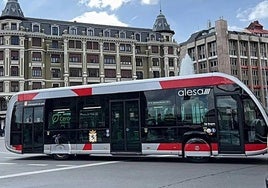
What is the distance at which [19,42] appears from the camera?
196ft

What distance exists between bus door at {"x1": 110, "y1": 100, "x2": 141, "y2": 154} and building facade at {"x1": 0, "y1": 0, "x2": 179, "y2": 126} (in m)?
47.4

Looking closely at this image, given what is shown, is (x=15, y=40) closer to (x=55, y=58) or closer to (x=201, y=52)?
(x=55, y=58)

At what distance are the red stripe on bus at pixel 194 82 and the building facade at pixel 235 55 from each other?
65775mm

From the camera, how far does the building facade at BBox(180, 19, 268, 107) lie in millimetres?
77750

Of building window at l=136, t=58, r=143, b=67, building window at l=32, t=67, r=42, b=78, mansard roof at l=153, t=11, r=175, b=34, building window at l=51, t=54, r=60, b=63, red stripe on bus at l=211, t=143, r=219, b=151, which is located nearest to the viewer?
red stripe on bus at l=211, t=143, r=219, b=151

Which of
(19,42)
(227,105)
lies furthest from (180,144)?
(19,42)

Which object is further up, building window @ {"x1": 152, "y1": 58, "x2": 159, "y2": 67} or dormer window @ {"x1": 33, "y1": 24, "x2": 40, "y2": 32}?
dormer window @ {"x1": 33, "y1": 24, "x2": 40, "y2": 32}

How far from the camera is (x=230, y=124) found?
476 inches

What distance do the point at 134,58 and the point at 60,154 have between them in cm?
5450

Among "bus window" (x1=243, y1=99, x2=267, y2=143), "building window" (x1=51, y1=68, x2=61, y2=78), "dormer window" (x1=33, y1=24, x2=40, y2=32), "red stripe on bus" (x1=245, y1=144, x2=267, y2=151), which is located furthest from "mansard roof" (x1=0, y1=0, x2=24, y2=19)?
"red stripe on bus" (x1=245, y1=144, x2=267, y2=151)

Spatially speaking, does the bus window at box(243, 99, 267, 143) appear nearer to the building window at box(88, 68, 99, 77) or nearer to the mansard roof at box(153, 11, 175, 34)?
the building window at box(88, 68, 99, 77)

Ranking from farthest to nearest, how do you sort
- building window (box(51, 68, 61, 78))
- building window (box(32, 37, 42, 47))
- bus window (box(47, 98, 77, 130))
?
1. building window (box(51, 68, 61, 78))
2. building window (box(32, 37, 42, 47))
3. bus window (box(47, 98, 77, 130))

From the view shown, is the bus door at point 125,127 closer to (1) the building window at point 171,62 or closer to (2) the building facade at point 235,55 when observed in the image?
(1) the building window at point 171,62

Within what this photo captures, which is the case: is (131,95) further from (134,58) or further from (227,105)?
(134,58)
